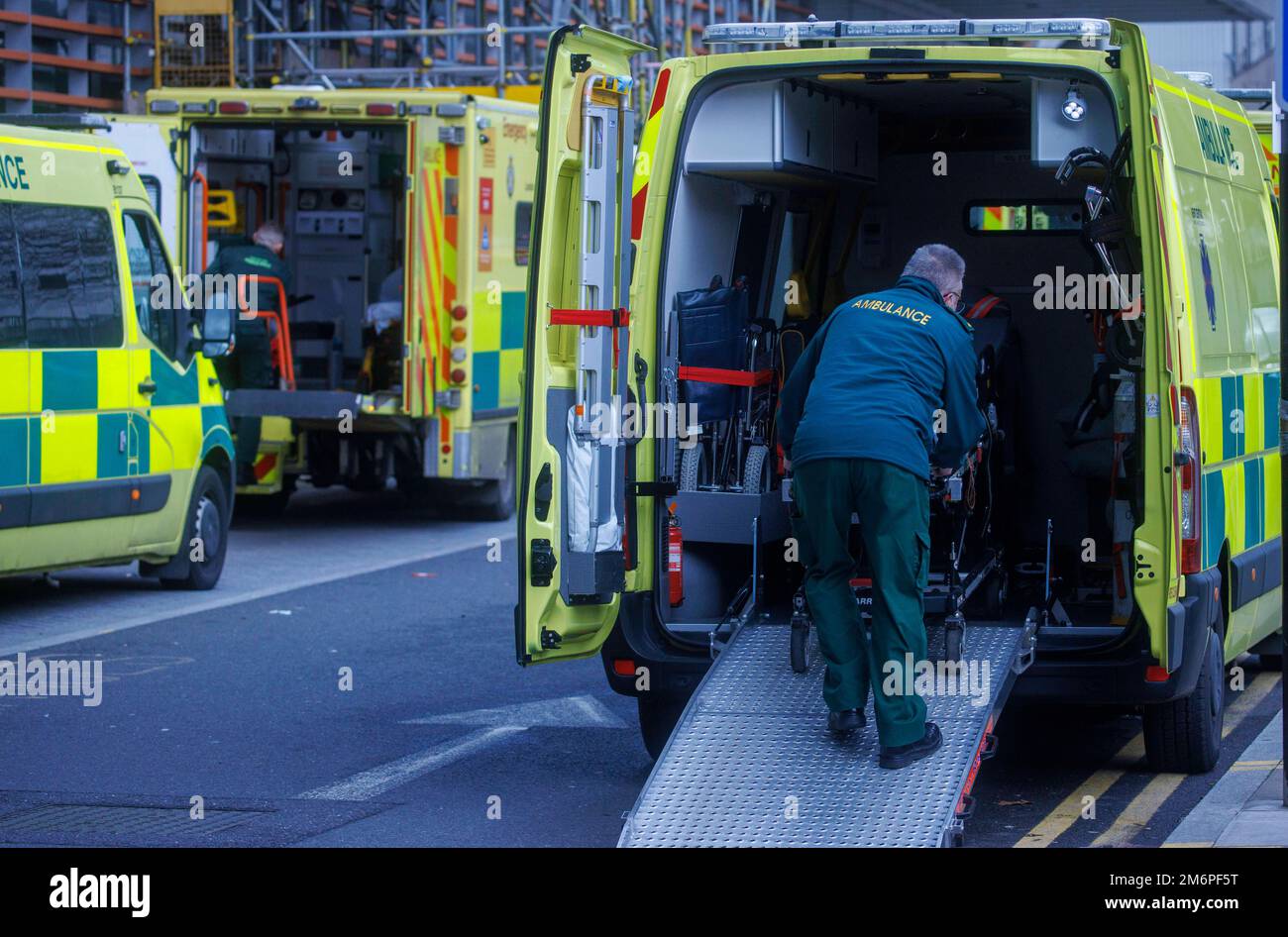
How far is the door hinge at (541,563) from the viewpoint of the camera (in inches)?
277

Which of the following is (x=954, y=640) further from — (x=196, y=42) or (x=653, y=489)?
(x=196, y=42)

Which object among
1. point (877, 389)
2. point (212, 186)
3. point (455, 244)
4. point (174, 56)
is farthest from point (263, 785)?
point (174, 56)

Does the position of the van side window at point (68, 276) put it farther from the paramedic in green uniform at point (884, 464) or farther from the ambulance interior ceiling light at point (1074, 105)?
the ambulance interior ceiling light at point (1074, 105)

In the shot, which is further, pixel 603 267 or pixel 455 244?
pixel 455 244

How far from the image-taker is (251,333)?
49.5ft

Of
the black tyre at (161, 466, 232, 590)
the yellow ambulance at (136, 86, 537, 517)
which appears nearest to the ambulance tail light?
the black tyre at (161, 466, 232, 590)

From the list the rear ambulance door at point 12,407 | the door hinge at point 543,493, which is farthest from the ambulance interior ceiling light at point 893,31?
the rear ambulance door at point 12,407

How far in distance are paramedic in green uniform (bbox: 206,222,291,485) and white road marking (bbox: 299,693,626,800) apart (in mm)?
6211

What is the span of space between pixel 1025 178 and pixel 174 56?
1183cm

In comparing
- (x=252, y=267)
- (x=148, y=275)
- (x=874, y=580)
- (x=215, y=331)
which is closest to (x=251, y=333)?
(x=252, y=267)

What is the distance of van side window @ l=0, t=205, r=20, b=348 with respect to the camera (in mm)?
10711

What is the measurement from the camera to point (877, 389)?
22.9 feet

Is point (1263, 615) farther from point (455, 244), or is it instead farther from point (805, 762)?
point (455, 244)

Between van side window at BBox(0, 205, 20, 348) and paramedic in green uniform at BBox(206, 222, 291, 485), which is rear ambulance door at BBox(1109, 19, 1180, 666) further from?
paramedic in green uniform at BBox(206, 222, 291, 485)
